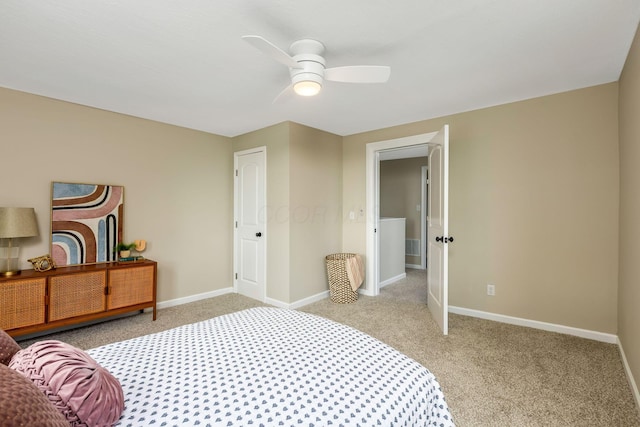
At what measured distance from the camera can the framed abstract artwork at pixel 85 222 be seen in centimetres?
301

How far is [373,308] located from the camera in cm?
371

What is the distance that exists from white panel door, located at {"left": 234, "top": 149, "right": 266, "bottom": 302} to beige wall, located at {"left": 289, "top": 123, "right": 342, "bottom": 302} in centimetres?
48

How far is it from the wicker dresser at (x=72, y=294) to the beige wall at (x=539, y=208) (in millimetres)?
3446

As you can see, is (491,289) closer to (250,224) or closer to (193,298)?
(250,224)

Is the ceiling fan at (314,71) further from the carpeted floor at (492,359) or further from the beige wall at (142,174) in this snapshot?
the beige wall at (142,174)

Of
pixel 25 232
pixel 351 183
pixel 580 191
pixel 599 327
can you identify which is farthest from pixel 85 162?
pixel 599 327

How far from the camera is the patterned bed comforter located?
3.06ft

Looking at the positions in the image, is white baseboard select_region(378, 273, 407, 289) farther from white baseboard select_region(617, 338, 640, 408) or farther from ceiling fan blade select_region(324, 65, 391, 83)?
ceiling fan blade select_region(324, 65, 391, 83)

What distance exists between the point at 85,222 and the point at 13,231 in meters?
0.66

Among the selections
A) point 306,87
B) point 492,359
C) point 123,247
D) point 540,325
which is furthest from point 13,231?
point 540,325

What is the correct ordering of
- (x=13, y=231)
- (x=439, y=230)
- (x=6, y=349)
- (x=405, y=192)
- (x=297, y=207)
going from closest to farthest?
(x=6, y=349) → (x=13, y=231) → (x=439, y=230) → (x=297, y=207) → (x=405, y=192)

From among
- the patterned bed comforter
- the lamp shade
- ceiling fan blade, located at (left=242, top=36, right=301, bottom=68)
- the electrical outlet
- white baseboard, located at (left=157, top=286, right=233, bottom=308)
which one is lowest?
white baseboard, located at (left=157, top=286, right=233, bottom=308)

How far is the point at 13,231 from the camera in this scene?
256 cm

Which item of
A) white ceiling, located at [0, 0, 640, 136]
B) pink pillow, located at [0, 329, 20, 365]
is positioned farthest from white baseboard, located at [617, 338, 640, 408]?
pink pillow, located at [0, 329, 20, 365]
